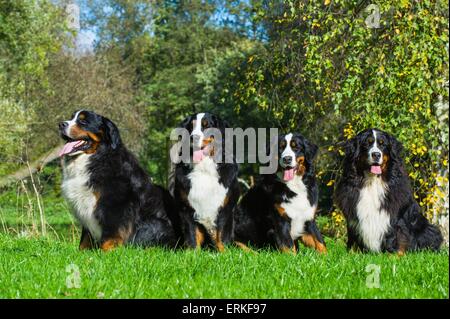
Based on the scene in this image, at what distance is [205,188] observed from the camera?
6559mm

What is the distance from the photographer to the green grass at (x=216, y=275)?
430 cm

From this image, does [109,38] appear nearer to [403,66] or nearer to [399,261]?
[403,66]

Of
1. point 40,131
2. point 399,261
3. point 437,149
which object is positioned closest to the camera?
point 399,261

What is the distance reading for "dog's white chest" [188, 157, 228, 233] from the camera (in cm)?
656

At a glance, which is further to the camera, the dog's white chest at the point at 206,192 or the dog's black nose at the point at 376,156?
the dog's white chest at the point at 206,192

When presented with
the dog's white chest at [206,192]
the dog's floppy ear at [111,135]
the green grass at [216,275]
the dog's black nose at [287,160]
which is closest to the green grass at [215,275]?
the green grass at [216,275]

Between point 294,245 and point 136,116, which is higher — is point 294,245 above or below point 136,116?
below

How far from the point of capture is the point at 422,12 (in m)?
7.81

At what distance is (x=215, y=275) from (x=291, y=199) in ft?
6.29

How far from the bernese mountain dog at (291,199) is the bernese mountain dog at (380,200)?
43 centimetres

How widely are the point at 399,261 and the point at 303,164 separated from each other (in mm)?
1648

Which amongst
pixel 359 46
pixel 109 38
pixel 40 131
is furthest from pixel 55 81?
pixel 359 46

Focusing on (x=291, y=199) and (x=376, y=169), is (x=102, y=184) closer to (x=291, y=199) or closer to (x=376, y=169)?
(x=291, y=199)

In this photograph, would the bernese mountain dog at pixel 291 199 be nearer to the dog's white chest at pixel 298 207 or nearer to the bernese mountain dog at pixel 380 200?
the dog's white chest at pixel 298 207
